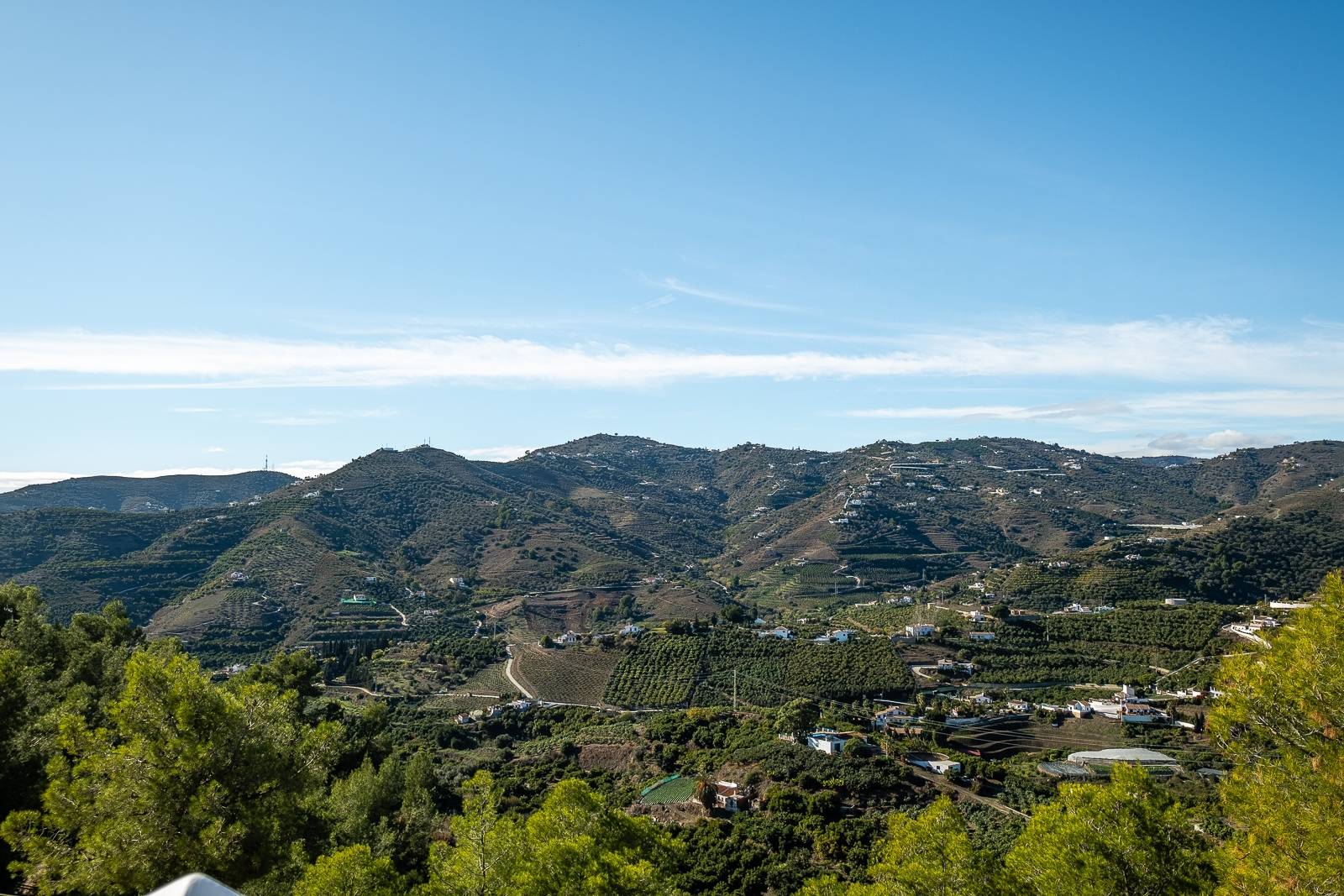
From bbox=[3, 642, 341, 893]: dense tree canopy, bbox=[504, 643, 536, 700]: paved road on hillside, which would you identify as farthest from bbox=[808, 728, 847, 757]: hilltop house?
bbox=[3, 642, 341, 893]: dense tree canopy

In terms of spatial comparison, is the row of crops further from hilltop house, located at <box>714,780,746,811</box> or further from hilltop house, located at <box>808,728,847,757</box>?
hilltop house, located at <box>714,780,746,811</box>

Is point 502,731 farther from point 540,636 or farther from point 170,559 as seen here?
point 170,559

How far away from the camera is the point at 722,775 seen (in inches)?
1634

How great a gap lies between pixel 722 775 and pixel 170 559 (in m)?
107

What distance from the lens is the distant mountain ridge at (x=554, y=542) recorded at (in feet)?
319

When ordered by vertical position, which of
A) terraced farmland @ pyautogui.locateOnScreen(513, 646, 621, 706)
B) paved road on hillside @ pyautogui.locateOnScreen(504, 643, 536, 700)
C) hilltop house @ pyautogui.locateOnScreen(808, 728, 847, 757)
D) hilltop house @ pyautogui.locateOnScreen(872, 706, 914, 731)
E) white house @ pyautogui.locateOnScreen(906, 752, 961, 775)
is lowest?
paved road on hillside @ pyautogui.locateOnScreen(504, 643, 536, 700)

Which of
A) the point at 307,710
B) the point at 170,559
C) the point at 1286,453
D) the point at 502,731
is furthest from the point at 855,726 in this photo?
the point at 1286,453

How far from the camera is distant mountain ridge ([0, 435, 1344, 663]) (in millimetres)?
97312

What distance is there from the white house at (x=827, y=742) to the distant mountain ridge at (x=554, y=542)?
60252 millimetres

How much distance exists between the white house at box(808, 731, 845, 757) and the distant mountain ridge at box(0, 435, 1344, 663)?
60252 mm

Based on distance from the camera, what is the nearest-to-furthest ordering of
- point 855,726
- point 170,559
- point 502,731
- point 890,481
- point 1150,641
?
point 855,726 < point 502,731 < point 1150,641 < point 170,559 < point 890,481

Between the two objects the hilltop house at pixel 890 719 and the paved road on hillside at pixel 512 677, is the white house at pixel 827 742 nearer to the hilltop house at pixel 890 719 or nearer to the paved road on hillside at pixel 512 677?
the hilltop house at pixel 890 719

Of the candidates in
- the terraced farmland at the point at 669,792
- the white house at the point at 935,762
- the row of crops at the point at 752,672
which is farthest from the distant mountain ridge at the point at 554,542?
the terraced farmland at the point at 669,792

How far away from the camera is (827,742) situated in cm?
4303
